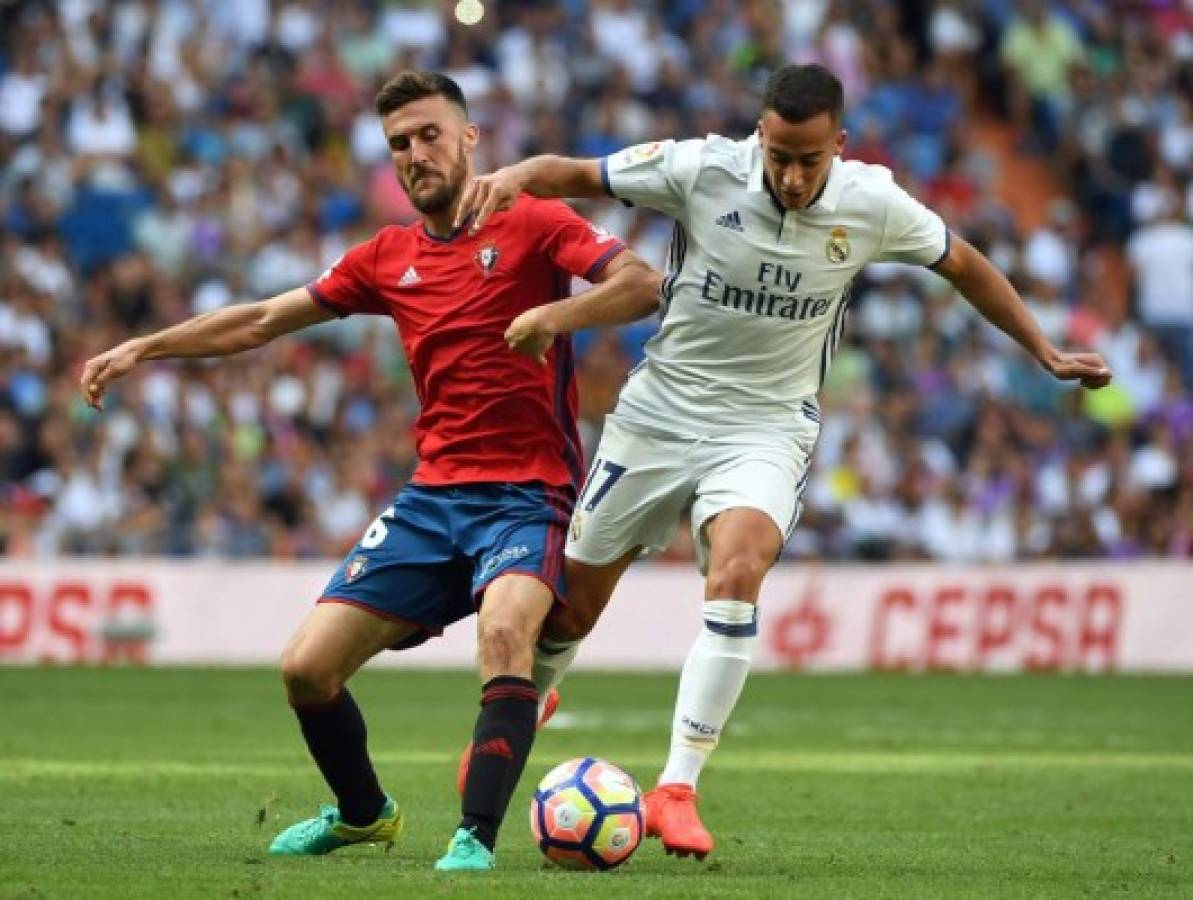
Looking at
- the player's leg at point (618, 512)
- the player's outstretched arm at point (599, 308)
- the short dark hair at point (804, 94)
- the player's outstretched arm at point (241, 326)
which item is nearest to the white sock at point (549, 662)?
the player's leg at point (618, 512)

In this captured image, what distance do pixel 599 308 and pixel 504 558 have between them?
0.90m

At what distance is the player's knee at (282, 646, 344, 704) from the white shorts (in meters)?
0.99

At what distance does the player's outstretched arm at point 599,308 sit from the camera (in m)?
8.43

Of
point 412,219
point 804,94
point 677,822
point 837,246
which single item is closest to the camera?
point 677,822

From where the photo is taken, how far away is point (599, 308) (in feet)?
28.3

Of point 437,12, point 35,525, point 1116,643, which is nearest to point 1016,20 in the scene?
point 437,12

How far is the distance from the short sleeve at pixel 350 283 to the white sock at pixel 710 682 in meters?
1.69

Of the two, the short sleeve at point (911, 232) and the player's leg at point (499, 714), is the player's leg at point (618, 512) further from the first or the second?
the short sleeve at point (911, 232)

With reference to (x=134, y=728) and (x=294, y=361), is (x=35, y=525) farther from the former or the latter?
(x=134, y=728)

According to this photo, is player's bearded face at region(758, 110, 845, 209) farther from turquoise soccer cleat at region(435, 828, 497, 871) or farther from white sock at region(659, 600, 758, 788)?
turquoise soccer cleat at region(435, 828, 497, 871)

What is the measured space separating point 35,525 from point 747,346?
13397mm

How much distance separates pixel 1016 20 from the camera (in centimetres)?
3017

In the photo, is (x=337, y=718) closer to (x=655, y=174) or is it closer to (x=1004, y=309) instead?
(x=655, y=174)

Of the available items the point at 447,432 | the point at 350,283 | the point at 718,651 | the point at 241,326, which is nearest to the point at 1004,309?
the point at 718,651
